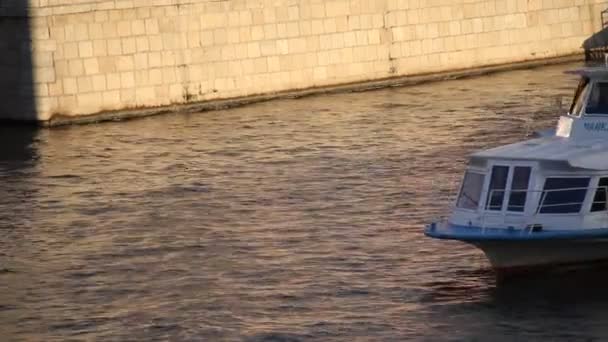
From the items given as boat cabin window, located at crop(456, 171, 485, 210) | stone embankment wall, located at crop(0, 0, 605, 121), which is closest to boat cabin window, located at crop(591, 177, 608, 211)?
boat cabin window, located at crop(456, 171, 485, 210)

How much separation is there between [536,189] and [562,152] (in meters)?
0.98

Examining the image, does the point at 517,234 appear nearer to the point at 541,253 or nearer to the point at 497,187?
the point at 541,253

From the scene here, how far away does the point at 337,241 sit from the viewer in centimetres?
3077

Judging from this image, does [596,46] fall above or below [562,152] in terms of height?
above

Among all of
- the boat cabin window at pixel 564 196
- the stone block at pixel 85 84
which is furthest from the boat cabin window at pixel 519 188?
the stone block at pixel 85 84

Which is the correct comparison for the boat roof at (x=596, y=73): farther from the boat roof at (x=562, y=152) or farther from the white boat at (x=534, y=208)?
the white boat at (x=534, y=208)

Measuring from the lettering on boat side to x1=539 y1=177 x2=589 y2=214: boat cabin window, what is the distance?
6.73 feet

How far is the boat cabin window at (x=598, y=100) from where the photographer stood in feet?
92.8

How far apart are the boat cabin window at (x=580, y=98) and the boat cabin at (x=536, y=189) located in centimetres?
143

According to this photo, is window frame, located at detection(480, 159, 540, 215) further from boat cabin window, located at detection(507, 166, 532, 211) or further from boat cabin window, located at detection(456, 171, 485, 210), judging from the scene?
boat cabin window, located at detection(456, 171, 485, 210)

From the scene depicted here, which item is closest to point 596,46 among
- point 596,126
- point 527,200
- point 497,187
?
point 596,126

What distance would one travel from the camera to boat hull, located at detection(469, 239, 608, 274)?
2602cm

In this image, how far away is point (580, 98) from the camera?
28656 millimetres

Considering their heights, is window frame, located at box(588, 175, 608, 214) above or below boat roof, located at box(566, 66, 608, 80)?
below
